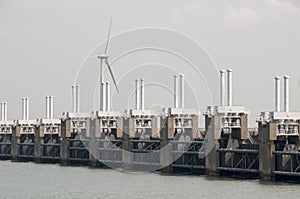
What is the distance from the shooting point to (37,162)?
109m

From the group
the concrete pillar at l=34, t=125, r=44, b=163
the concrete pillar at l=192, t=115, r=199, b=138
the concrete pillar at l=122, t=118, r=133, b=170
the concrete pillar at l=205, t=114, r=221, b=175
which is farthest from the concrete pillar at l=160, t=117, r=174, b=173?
the concrete pillar at l=34, t=125, r=44, b=163

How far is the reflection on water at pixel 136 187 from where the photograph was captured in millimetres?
56438

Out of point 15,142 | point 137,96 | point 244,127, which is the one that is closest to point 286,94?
point 244,127

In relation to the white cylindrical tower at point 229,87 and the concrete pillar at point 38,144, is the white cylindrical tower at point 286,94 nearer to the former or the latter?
the white cylindrical tower at point 229,87

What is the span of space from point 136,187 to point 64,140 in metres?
40.5

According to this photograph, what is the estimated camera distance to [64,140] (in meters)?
103

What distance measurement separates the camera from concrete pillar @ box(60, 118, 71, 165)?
101875 mm

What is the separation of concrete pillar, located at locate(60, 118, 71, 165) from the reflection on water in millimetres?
22392

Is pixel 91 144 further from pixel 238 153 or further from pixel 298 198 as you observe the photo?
pixel 298 198

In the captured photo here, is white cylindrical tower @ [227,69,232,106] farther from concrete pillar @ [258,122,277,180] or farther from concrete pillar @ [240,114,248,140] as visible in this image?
concrete pillar @ [258,122,277,180]

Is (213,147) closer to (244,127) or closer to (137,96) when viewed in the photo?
(244,127)

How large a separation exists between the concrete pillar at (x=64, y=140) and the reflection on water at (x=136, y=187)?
22392 mm

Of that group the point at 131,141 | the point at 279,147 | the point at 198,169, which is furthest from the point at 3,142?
the point at 279,147

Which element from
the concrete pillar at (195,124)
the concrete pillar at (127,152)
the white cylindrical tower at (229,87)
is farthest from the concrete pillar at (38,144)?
the white cylindrical tower at (229,87)
